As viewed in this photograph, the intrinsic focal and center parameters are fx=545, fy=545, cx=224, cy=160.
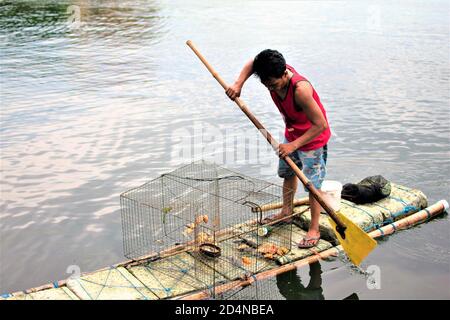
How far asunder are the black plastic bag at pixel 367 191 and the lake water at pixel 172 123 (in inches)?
19.9

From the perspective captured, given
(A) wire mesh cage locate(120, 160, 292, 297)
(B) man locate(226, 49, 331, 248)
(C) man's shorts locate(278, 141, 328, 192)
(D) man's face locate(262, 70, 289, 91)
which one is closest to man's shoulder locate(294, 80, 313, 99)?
(B) man locate(226, 49, 331, 248)

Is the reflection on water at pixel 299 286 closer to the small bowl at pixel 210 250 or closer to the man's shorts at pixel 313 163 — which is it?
the small bowl at pixel 210 250

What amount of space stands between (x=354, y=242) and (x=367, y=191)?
1.21 m

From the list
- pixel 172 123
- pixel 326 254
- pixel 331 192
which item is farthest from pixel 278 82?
pixel 172 123

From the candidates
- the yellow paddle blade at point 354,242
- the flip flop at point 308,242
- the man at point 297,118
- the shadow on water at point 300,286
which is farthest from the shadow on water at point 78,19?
the yellow paddle blade at point 354,242

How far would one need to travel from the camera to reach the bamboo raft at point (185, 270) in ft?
15.1

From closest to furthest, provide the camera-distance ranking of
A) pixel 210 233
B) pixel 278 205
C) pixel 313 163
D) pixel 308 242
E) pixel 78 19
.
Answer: pixel 313 163, pixel 308 242, pixel 210 233, pixel 278 205, pixel 78 19

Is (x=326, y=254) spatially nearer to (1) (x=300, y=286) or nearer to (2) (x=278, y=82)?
(1) (x=300, y=286)

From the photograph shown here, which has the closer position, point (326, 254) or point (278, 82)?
point (278, 82)

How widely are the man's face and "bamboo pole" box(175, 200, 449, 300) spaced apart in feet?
5.45

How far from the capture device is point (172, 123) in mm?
10250

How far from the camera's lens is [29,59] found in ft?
50.4

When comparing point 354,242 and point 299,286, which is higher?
A: point 354,242

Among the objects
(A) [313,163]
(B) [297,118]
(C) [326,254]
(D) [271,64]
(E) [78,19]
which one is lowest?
(C) [326,254]
